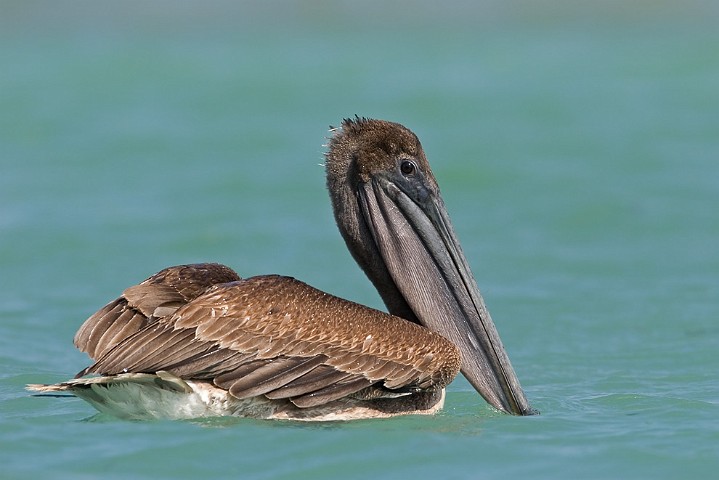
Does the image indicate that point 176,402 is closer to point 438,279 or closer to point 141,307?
point 141,307

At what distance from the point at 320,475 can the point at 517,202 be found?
899 centimetres

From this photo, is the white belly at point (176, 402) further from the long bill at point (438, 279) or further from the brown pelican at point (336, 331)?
the long bill at point (438, 279)

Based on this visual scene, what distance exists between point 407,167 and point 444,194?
26.3ft

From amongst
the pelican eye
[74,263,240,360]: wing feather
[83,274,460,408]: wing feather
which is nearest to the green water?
[83,274,460,408]: wing feather

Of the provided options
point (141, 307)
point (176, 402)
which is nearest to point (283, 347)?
point (176, 402)

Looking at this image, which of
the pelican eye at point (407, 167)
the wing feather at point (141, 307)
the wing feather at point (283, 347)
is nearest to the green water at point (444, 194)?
the wing feather at point (283, 347)

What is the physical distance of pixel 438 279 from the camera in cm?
702

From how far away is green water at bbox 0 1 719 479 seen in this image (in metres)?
6.33

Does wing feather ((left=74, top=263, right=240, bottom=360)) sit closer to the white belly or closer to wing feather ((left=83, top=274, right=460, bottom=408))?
wing feather ((left=83, top=274, right=460, bottom=408))

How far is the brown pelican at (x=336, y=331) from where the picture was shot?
6355 millimetres

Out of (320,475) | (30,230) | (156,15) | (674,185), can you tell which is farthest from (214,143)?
(156,15)

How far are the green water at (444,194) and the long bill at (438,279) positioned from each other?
0.75 ft

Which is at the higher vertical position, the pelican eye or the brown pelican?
the pelican eye

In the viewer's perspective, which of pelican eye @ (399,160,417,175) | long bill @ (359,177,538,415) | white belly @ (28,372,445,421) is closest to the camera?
white belly @ (28,372,445,421)
